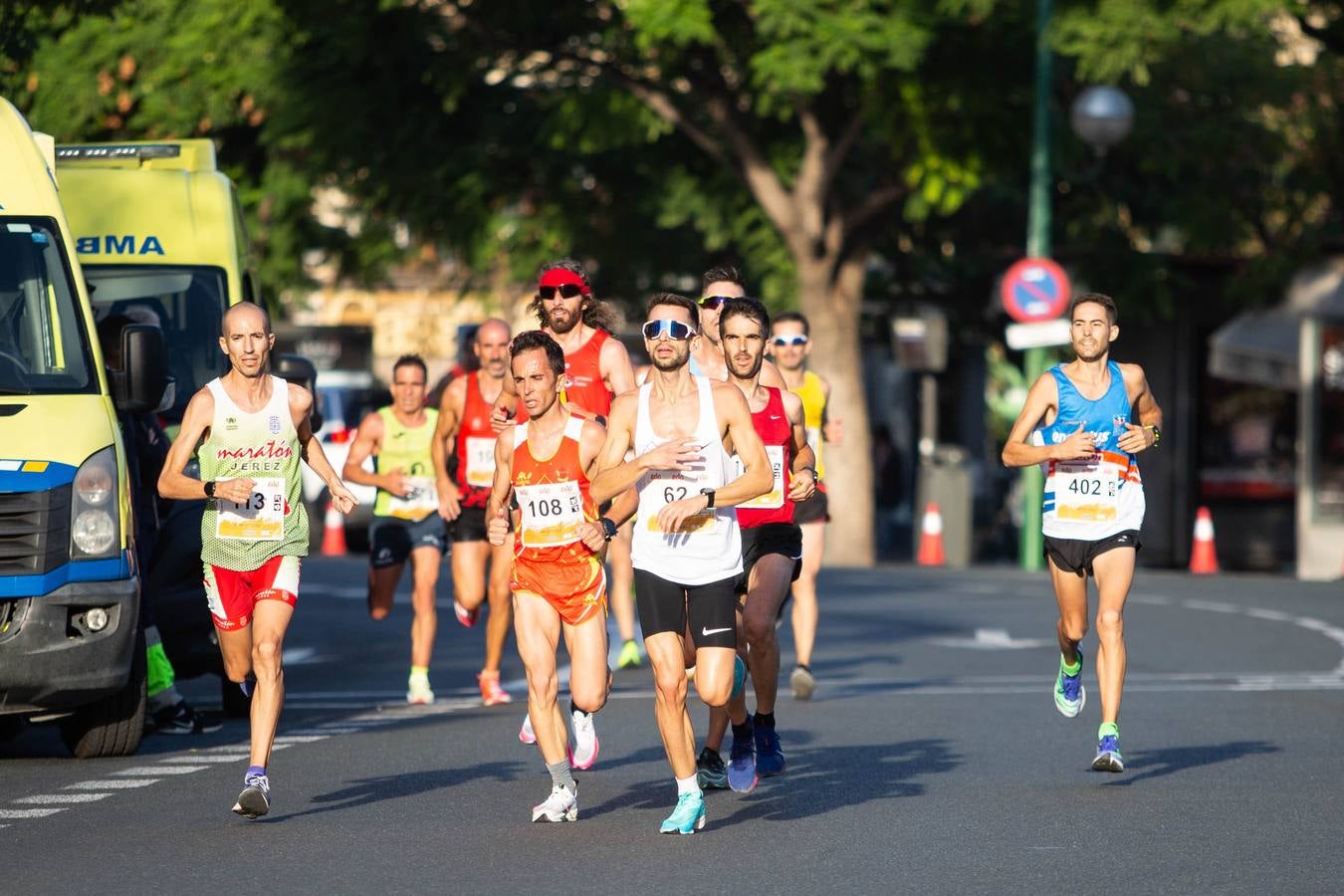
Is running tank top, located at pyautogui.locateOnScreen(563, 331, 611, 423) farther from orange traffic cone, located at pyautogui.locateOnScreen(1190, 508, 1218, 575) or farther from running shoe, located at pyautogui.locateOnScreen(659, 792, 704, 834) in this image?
orange traffic cone, located at pyautogui.locateOnScreen(1190, 508, 1218, 575)

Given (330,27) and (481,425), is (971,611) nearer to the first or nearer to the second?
(481,425)

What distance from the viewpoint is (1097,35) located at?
81.8ft

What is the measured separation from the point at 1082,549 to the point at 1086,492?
9.2 inches

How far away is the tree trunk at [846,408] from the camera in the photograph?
2897 cm

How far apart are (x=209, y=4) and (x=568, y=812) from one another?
19.9m

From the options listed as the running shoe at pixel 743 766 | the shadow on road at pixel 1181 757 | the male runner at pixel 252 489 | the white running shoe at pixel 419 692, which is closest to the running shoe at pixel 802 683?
the white running shoe at pixel 419 692

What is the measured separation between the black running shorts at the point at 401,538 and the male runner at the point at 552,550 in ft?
14.8

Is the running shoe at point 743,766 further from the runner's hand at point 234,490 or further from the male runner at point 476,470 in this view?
the male runner at point 476,470

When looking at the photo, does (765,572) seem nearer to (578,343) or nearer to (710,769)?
(710,769)

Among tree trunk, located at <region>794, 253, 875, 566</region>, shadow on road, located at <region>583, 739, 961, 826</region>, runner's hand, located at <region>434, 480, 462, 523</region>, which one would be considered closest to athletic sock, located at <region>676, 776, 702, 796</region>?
shadow on road, located at <region>583, 739, 961, 826</region>

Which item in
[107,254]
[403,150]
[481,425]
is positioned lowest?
[481,425]

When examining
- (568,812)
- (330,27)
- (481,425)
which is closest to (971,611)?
(481,425)

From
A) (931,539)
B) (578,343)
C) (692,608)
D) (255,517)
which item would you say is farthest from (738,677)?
(931,539)

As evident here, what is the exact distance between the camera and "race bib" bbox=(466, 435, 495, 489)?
1328cm
